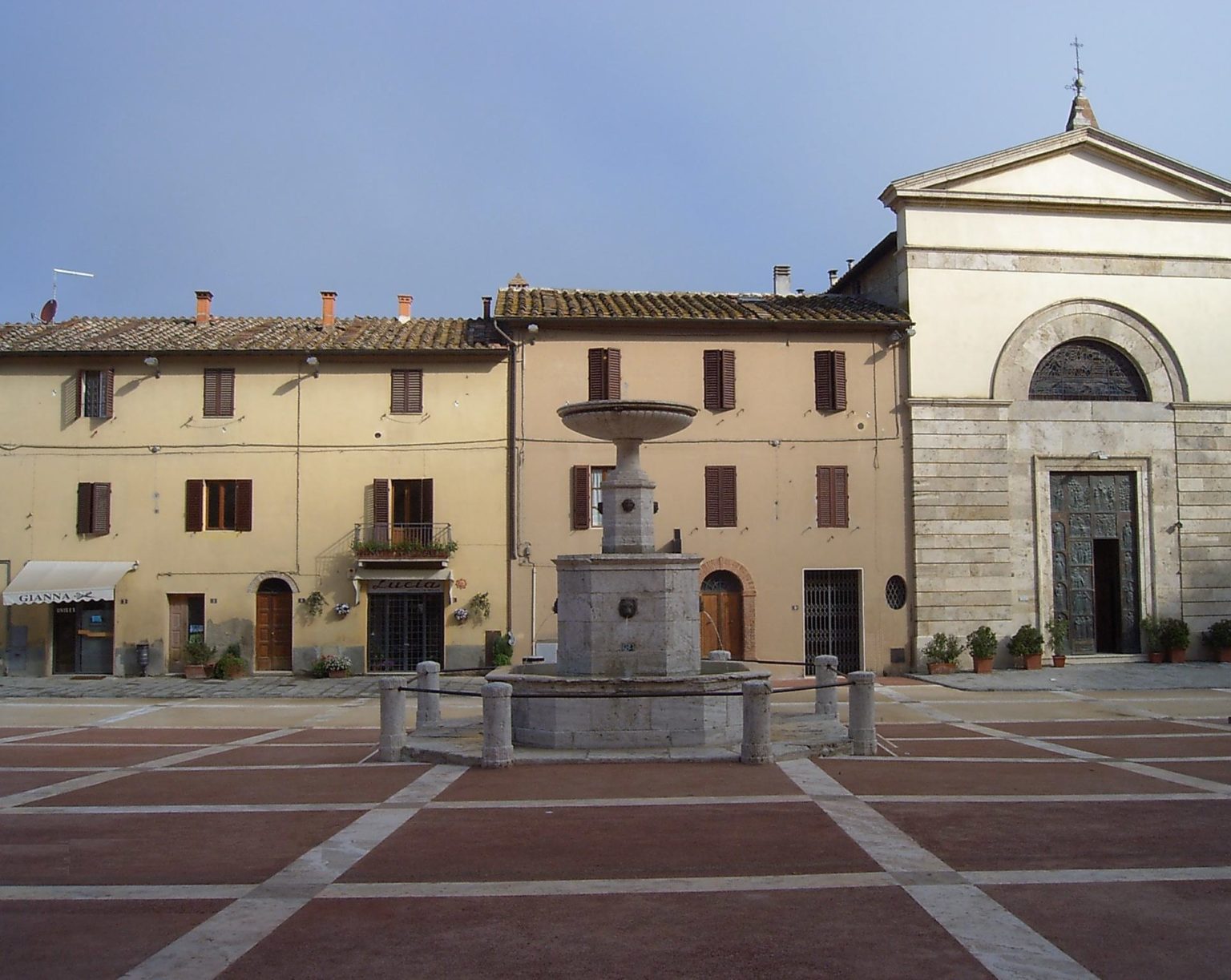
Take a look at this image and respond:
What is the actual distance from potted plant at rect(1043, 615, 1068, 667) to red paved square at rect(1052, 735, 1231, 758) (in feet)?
34.8

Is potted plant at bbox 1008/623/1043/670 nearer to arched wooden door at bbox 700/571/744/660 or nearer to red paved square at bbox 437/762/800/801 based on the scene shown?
arched wooden door at bbox 700/571/744/660

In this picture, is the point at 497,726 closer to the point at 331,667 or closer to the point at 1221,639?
the point at 331,667

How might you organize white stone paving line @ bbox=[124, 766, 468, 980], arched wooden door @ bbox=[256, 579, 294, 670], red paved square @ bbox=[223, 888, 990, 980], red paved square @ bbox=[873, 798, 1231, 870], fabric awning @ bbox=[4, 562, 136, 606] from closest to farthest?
red paved square @ bbox=[223, 888, 990, 980]
white stone paving line @ bbox=[124, 766, 468, 980]
red paved square @ bbox=[873, 798, 1231, 870]
fabric awning @ bbox=[4, 562, 136, 606]
arched wooden door @ bbox=[256, 579, 294, 670]

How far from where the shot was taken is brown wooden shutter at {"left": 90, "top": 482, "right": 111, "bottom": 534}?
25875 millimetres

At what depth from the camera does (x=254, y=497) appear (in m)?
26.0

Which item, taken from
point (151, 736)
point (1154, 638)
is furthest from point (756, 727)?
point (1154, 638)

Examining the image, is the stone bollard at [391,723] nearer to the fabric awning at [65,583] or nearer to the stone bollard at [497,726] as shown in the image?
the stone bollard at [497,726]

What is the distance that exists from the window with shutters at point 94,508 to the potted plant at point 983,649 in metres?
21.1

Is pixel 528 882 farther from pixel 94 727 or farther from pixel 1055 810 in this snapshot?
pixel 94 727

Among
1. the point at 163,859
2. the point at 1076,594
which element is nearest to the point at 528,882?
the point at 163,859

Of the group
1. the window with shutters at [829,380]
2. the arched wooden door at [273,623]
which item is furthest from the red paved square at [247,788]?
the window with shutters at [829,380]

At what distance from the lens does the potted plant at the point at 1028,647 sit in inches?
1001

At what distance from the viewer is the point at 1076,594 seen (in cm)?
2666

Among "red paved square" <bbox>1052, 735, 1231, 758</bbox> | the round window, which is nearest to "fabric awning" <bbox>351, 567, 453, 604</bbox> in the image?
the round window
